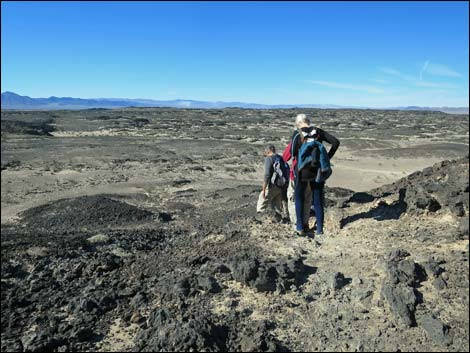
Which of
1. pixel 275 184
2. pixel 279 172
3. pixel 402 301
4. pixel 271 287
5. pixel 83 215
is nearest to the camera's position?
pixel 402 301

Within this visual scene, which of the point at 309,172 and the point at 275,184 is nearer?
the point at 309,172

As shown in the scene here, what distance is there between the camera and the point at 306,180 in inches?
260

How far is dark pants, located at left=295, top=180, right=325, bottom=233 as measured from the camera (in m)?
6.62

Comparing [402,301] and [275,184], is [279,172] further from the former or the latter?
[402,301]

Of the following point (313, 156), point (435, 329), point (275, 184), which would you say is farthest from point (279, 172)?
point (435, 329)

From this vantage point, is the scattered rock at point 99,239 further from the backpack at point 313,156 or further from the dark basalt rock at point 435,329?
the dark basalt rock at point 435,329

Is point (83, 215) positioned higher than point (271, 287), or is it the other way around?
point (271, 287)

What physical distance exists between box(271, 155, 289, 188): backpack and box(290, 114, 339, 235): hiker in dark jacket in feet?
2.16

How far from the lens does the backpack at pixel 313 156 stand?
6395 mm

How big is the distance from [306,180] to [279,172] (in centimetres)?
102

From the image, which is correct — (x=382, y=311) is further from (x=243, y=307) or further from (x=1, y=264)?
(x=1, y=264)

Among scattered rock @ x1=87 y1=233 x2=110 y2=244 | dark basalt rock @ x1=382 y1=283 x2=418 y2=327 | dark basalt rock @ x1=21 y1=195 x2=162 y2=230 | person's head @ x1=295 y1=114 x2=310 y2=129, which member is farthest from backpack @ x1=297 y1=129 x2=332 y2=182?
dark basalt rock @ x1=21 y1=195 x2=162 y2=230

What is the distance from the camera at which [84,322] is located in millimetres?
4832

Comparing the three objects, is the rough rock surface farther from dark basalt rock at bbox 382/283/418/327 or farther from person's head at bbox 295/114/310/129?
person's head at bbox 295/114/310/129
